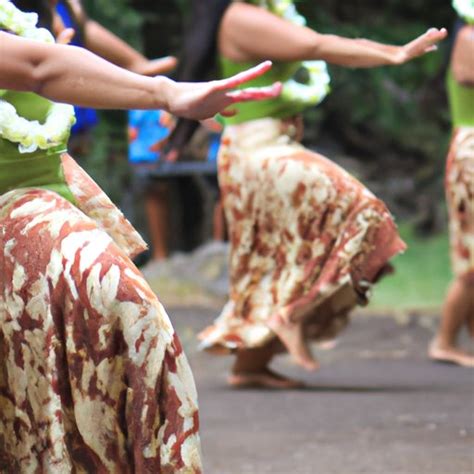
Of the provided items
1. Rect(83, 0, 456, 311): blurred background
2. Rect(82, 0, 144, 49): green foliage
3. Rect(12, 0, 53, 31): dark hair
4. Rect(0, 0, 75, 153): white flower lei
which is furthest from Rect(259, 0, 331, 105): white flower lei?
Rect(83, 0, 456, 311): blurred background

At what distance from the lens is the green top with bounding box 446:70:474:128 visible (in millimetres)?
7316

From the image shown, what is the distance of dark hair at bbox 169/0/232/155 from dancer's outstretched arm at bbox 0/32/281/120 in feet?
11.7

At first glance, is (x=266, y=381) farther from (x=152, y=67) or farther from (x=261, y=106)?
(x=152, y=67)

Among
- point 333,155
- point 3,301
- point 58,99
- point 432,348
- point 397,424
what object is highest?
point 58,99

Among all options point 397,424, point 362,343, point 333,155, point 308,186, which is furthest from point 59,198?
point 333,155

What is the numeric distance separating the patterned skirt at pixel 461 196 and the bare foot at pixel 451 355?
0.45 meters

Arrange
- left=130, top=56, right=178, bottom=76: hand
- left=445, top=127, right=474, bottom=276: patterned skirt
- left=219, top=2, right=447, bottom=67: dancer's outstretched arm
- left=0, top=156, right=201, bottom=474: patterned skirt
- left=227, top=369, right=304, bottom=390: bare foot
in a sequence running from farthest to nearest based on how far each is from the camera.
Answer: left=445, top=127, right=474, bottom=276: patterned skirt < left=227, top=369, right=304, bottom=390: bare foot < left=219, top=2, right=447, bottom=67: dancer's outstretched arm < left=130, top=56, right=178, bottom=76: hand < left=0, top=156, right=201, bottom=474: patterned skirt

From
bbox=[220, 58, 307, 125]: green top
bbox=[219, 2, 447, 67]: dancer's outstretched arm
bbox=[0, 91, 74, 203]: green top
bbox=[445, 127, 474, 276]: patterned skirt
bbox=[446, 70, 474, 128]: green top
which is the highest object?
bbox=[0, 91, 74, 203]: green top

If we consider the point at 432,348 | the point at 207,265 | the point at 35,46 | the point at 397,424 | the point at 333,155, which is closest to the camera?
the point at 35,46

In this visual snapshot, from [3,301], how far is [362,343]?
594 centimetres

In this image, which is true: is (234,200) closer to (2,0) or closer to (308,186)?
(308,186)

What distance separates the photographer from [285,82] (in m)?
6.66

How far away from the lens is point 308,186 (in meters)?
6.66

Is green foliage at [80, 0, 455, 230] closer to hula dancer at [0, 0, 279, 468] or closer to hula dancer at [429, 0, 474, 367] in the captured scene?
hula dancer at [429, 0, 474, 367]
